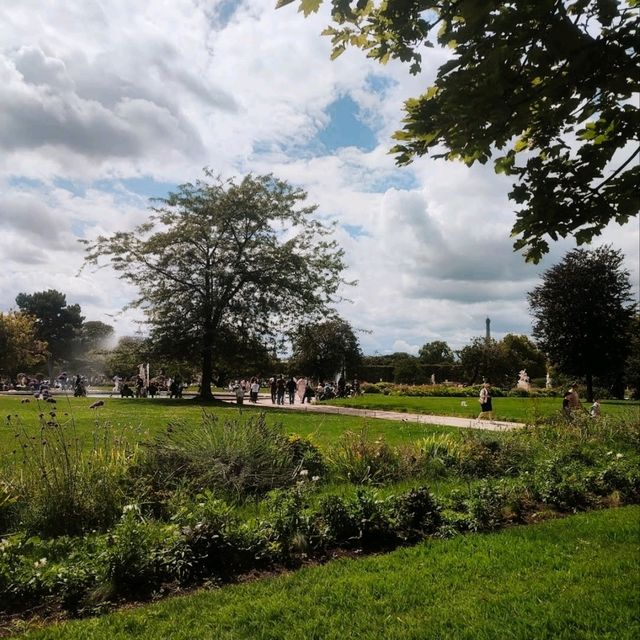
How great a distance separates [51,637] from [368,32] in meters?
4.21

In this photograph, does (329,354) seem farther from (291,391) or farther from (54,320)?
(54,320)

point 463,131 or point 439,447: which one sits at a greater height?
point 463,131

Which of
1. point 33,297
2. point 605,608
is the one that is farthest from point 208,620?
point 33,297

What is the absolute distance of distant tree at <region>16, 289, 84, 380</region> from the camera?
78750mm

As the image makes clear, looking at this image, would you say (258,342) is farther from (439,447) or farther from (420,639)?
(420,639)

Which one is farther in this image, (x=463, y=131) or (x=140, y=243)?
(x=140, y=243)

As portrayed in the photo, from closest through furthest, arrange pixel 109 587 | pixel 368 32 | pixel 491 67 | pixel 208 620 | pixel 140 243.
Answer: pixel 491 67, pixel 368 32, pixel 208 620, pixel 109 587, pixel 140 243

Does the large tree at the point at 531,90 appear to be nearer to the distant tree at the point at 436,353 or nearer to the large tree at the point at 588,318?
the large tree at the point at 588,318

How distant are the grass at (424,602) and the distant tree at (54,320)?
82.3m

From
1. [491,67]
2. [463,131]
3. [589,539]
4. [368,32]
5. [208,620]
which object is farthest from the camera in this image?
[589,539]

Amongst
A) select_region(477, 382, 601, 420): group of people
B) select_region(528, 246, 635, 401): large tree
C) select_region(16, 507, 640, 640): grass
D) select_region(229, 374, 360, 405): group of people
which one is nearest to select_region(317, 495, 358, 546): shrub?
select_region(16, 507, 640, 640): grass

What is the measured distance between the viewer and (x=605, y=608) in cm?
383

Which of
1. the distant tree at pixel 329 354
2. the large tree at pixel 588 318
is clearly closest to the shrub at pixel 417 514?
the large tree at pixel 588 318

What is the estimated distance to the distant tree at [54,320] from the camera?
7875cm
